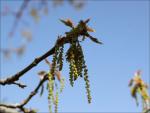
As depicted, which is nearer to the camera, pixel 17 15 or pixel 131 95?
pixel 131 95

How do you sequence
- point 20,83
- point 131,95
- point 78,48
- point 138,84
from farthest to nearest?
point 138,84, point 131,95, point 20,83, point 78,48

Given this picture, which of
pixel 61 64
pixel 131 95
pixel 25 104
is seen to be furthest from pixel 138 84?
pixel 61 64

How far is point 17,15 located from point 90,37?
5.37 meters

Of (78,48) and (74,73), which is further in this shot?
(78,48)

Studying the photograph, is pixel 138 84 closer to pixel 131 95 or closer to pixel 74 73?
pixel 131 95

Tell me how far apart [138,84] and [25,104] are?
2872 millimetres

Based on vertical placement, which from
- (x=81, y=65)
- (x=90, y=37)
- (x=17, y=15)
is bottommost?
(x=81, y=65)

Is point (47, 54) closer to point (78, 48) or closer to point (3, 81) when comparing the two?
point (78, 48)

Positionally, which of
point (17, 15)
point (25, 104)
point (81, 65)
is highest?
point (17, 15)

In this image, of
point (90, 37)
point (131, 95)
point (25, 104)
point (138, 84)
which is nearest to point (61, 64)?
point (90, 37)

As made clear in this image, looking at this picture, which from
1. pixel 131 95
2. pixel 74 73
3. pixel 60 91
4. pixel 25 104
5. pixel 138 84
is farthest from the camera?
pixel 138 84

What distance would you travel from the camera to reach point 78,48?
9.20 ft

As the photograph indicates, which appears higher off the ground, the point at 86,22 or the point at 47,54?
the point at 86,22

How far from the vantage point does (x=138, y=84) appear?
6.33 m
